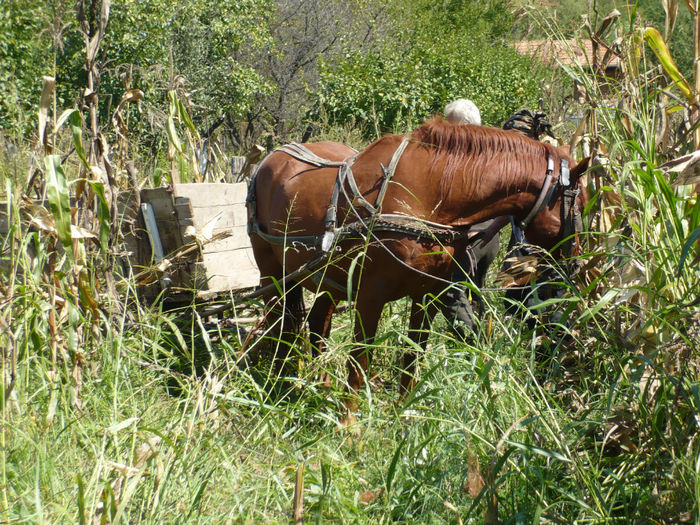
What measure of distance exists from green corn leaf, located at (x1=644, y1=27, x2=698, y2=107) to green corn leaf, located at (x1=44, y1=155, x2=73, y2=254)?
7.26ft

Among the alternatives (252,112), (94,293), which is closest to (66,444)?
(94,293)

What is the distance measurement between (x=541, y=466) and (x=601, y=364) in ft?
2.52

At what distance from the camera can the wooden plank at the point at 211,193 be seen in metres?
4.30

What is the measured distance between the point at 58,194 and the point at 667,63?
7.40 feet

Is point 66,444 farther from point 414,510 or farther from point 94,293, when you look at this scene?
point 414,510

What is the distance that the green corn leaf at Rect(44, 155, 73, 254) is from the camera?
2.59 metres

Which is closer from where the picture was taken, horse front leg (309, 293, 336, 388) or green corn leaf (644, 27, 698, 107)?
green corn leaf (644, 27, 698, 107)

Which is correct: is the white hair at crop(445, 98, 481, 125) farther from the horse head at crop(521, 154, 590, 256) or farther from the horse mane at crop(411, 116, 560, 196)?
the horse head at crop(521, 154, 590, 256)

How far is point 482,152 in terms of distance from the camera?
3.31 meters

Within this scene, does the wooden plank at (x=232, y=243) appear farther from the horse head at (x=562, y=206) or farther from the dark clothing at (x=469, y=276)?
the horse head at (x=562, y=206)

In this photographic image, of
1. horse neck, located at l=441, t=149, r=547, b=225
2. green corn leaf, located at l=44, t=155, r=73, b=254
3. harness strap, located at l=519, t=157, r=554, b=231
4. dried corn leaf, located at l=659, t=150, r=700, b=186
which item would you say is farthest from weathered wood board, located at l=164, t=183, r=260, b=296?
dried corn leaf, located at l=659, t=150, r=700, b=186

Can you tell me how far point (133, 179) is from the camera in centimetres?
387

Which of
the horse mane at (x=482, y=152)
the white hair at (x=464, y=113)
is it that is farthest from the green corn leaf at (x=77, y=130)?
the white hair at (x=464, y=113)

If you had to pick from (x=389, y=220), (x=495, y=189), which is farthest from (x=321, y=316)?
(x=495, y=189)
